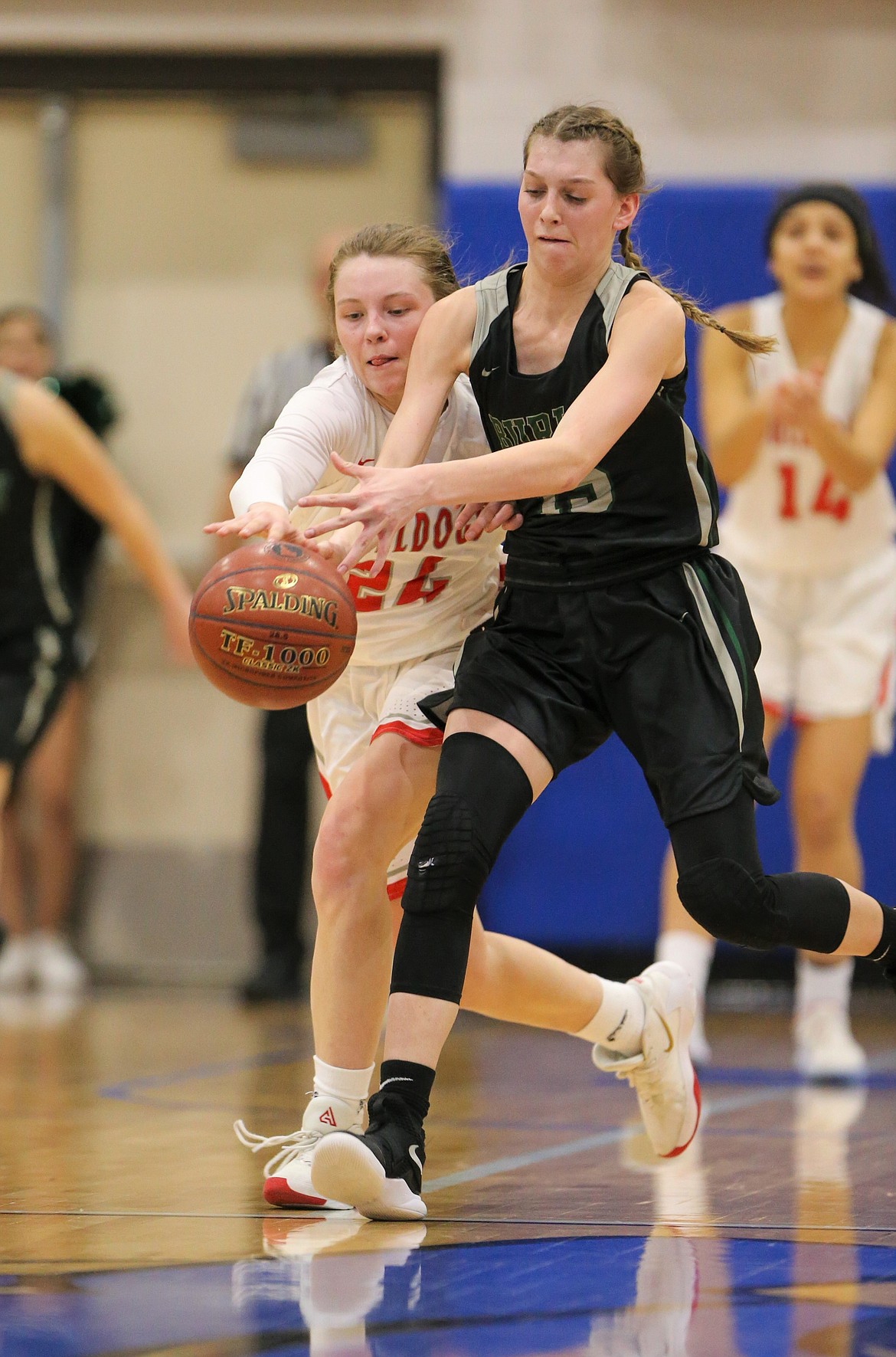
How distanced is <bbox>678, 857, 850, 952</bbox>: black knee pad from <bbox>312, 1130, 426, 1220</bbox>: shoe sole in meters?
0.57

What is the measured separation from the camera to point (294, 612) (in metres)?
2.63

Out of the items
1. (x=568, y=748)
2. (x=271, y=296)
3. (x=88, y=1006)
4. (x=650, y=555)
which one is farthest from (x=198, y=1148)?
(x=271, y=296)

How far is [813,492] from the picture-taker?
16.1 ft

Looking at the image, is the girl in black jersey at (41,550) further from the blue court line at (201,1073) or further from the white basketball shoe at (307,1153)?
the white basketball shoe at (307,1153)

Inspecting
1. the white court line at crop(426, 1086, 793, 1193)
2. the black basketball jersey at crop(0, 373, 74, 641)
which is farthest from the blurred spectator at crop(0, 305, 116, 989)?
the white court line at crop(426, 1086, 793, 1193)

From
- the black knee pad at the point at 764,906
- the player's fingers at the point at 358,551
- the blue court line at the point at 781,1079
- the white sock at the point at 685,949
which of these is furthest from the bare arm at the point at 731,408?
the player's fingers at the point at 358,551

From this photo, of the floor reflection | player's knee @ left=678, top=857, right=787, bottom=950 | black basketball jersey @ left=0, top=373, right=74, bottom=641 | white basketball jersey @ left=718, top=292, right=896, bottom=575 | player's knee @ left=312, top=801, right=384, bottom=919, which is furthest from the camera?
black basketball jersey @ left=0, top=373, right=74, bottom=641

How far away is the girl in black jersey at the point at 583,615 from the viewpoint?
8.73 feet

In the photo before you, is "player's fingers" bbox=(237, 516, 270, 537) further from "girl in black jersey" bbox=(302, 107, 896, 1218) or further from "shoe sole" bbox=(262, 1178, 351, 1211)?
"shoe sole" bbox=(262, 1178, 351, 1211)

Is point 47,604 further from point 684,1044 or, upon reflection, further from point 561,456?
point 561,456

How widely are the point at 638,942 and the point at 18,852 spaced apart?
2184 millimetres

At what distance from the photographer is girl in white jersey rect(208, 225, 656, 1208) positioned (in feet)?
9.41

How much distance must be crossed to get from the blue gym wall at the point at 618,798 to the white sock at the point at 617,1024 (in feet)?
8.51

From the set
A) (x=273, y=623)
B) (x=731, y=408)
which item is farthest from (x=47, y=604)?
(x=273, y=623)
